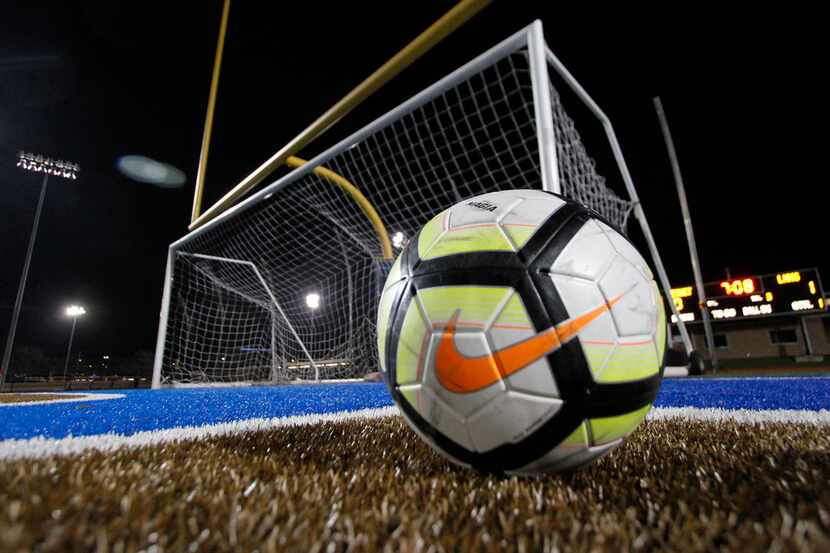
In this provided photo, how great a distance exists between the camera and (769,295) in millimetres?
19406

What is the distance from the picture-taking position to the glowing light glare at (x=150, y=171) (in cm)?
1356

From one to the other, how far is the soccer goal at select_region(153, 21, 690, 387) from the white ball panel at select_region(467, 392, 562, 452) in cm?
232

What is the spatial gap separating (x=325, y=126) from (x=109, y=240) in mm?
22564

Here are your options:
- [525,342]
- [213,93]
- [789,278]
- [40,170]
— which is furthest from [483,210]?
[789,278]

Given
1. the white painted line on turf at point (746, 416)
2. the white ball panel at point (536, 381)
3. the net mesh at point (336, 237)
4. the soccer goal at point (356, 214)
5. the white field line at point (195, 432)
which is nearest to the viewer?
the white ball panel at point (536, 381)


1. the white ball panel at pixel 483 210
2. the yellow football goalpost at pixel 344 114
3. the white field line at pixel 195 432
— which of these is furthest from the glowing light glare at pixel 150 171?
the white ball panel at pixel 483 210

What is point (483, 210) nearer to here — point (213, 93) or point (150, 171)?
point (213, 93)

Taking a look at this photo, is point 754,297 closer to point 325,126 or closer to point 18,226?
point 325,126

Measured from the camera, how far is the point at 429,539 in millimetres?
673

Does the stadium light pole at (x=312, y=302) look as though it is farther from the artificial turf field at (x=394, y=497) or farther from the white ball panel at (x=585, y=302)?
the white ball panel at (x=585, y=302)

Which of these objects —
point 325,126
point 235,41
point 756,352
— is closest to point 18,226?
point 235,41

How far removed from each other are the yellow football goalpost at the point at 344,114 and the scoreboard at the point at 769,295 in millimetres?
17739

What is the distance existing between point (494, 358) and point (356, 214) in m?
7.97

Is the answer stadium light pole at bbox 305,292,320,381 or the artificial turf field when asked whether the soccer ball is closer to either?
the artificial turf field
